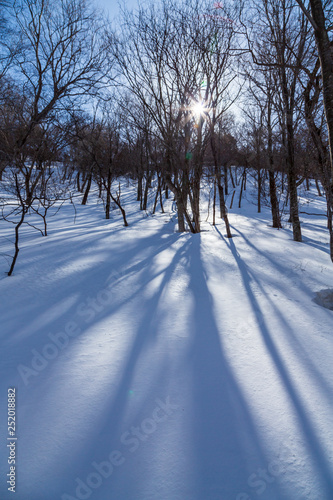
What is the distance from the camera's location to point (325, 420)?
1.71 meters

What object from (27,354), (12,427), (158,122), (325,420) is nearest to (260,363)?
(325,420)

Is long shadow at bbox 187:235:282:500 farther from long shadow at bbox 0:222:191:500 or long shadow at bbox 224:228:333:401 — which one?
long shadow at bbox 224:228:333:401

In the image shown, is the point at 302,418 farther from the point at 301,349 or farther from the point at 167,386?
the point at 167,386

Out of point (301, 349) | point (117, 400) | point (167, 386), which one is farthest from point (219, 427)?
point (301, 349)

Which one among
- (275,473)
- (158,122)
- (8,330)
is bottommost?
(275,473)

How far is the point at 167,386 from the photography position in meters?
2.01

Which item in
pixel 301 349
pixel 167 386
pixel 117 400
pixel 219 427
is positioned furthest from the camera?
pixel 301 349

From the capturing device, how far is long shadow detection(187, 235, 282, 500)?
1388 millimetres

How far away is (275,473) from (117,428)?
37.9 inches

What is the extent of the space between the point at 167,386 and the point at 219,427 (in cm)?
49

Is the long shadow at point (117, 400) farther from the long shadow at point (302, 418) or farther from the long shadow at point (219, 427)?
the long shadow at point (302, 418)

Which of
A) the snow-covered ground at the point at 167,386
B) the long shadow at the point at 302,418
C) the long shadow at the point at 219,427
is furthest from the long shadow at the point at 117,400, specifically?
the long shadow at the point at 302,418

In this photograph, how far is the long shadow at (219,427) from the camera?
1.39m

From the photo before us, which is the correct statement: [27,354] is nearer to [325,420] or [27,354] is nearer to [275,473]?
[275,473]
